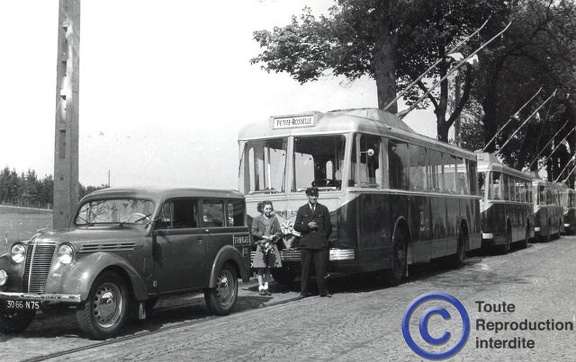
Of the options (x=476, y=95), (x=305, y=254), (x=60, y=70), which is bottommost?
(x=305, y=254)

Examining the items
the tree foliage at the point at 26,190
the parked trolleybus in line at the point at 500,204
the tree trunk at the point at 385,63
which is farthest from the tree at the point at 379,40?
the tree foliage at the point at 26,190

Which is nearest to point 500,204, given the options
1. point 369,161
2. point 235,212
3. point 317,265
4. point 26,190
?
point 369,161

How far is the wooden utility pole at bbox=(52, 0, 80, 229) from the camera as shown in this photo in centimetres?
1190

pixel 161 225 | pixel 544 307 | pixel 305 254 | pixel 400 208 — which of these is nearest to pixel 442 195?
pixel 400 208

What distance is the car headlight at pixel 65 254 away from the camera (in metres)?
8.62

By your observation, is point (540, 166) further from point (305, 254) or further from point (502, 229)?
point (305, 254)

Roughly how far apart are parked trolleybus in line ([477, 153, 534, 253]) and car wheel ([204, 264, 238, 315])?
14.4 meters

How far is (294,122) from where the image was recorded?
13992 mm

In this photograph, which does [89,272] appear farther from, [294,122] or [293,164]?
[294,122]

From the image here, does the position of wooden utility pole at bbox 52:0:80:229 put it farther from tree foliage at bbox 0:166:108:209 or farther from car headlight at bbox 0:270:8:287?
tree foliage at bbox 0:166:108:209

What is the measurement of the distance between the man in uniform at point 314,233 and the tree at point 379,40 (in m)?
11.8

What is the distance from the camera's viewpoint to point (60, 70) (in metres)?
12.1

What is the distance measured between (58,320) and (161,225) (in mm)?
2121

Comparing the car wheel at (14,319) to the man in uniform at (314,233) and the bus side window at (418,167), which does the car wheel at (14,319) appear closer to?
the man in uniform at (314,233)
